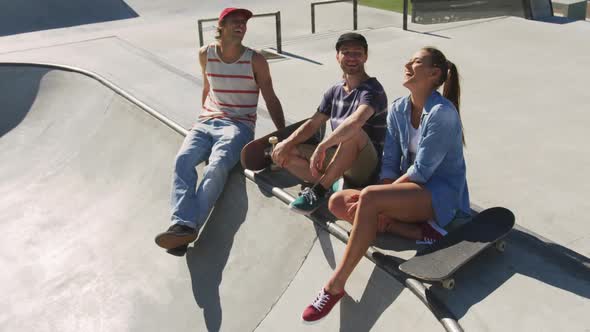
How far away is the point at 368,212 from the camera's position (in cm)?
318

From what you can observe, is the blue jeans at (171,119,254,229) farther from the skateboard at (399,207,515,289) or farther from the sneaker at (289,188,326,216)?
the skateboard at (399,207,515,289)

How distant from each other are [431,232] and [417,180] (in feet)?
1.22

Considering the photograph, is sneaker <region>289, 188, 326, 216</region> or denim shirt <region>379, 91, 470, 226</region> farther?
sneaker <region>289, 188, 326, 216</region>

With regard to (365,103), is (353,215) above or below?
below

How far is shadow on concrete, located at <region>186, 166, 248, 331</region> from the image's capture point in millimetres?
3982

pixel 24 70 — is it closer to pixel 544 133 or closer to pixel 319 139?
pixel 319 139

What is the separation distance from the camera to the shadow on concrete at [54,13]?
43.3 feet

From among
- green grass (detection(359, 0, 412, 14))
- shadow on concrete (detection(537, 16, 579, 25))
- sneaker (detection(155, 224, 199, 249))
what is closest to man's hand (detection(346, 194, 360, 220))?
sneaker (detection(155, 224, 199, 249))

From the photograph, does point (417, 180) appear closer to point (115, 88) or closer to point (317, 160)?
point (317, 160)

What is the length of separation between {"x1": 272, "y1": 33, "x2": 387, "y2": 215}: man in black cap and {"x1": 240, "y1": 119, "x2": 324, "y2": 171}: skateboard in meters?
0.39

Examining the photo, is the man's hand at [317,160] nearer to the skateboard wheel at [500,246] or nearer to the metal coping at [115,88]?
the skateboard wheel at [500,246]

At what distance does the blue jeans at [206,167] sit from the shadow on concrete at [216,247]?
6.8 inches

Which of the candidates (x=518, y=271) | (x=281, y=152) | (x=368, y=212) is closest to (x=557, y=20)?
(x=281, y=152)

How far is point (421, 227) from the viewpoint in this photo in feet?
11.5
